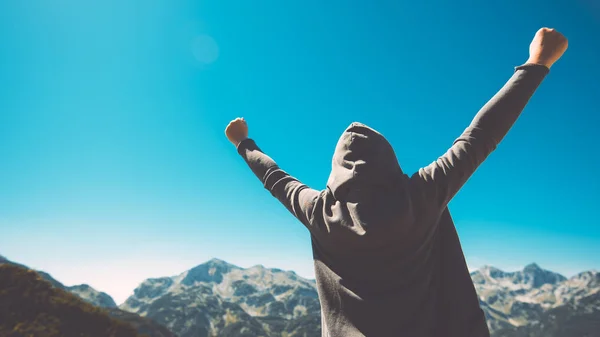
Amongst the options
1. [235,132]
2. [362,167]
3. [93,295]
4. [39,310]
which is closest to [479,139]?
[362,167]

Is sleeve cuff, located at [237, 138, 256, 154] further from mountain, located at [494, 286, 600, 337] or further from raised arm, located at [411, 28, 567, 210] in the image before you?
mountain, located at [494, 286, 600, 337]

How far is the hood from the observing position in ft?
9.25

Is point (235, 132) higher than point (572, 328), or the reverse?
point (572, 328)

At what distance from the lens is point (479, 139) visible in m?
2.78

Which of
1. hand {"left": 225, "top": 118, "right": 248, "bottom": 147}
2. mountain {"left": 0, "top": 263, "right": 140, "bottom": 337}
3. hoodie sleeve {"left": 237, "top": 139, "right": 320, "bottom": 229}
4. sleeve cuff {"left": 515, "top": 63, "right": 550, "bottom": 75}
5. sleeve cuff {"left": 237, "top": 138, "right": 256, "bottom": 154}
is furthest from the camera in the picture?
mountain {"left": 0, "top": 263, "right": 140, "bottom": 337}

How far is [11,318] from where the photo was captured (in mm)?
8383

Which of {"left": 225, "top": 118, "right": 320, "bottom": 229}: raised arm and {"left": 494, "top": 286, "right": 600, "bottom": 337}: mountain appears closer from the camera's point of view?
{"left": 225, "top": 118, "right": 320, "bottom": 229}: raised arm

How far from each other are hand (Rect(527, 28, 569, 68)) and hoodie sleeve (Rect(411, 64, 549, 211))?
0.48ft

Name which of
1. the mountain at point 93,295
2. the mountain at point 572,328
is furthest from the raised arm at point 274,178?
the mountain at point 572,328

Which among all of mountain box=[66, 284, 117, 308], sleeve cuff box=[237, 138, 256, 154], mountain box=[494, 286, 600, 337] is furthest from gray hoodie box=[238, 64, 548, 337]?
mountain box=[494, 286, 600, 337]

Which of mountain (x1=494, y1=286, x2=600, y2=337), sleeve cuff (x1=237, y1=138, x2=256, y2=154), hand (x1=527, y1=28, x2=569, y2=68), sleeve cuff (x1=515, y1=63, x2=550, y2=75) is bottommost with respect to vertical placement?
sleeve cuff (x1=237, y1=138, x2=256, y2=154)

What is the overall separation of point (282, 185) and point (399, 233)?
1.27 meters

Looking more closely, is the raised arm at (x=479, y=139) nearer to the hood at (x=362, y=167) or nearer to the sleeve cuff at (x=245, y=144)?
the hood at (x=362, y=167)

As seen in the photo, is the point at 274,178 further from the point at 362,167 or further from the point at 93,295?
the point at 93,295
